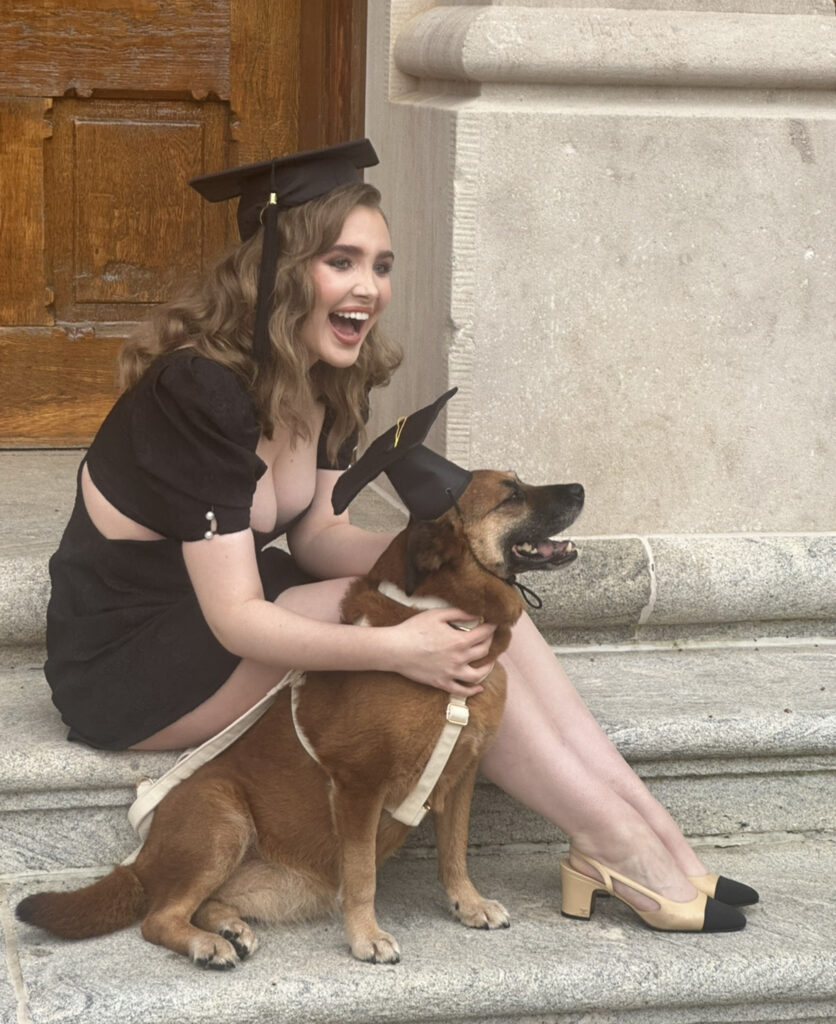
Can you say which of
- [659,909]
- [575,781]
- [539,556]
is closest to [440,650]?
[539,556]

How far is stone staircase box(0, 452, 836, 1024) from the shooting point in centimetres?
265

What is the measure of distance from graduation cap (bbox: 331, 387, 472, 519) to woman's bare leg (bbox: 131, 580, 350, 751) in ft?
0.94

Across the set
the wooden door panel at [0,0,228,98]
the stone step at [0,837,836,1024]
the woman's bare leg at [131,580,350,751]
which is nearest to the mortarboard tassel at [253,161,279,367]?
the woman's bare leg at [131,580,350,751]

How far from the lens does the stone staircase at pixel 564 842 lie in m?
2.65

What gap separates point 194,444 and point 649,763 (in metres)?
1.28

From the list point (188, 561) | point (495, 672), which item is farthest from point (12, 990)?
point (495, 672)

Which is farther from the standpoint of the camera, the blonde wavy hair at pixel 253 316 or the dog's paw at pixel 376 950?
the blonde wavy hair at pixel 253 316

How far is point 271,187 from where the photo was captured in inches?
112

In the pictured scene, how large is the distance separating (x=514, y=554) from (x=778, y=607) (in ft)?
4.51

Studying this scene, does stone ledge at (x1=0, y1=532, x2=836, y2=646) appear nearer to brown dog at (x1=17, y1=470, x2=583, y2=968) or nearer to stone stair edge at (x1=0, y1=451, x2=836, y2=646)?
stone stair edge at (x1=0, y1=451, x2=836, y2=646)

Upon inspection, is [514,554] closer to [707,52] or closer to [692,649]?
[692,649]

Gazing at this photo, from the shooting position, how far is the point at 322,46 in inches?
177

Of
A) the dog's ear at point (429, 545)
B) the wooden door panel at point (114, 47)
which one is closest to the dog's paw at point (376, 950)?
the dog's ear at point (429, 545)

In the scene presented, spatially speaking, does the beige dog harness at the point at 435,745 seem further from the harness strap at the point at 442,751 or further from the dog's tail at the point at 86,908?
the dog's tail at the point at 86,908
